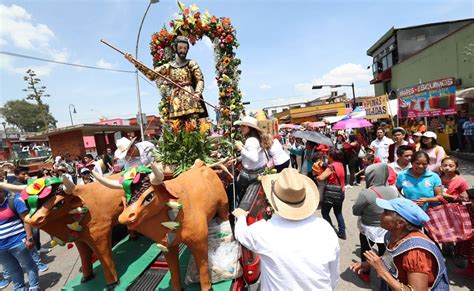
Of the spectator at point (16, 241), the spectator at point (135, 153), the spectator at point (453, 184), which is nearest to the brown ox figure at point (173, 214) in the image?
the spectator at point (135, 153)

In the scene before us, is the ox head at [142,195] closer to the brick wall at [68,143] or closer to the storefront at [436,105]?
the storefront at [436,105]

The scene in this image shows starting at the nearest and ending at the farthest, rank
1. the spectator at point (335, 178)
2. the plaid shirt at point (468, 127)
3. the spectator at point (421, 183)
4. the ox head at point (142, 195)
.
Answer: the ox head at point (142, 195) < the spectator at point (421, 183) < the spectator at point (335, 178) < the plaid shirt at point (468, 127)

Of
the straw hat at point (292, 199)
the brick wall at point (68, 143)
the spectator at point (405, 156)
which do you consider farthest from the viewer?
the brick wall at point (68, 143)

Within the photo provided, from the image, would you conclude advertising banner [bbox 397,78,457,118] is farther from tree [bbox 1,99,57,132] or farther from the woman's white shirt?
tree [bbox 1,99,57,132]

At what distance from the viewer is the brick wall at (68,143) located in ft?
58.8

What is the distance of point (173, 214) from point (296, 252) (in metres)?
1.21

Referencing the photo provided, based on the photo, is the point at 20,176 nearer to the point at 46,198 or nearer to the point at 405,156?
the point at 46,198

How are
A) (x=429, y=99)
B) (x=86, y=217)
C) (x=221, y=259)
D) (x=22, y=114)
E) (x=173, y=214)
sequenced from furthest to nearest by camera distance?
(x=22, y=114) → (x=429, y=99) → (x=221, y=259) → (x=86, y=217) → (x=173, y=214)

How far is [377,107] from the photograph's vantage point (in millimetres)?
11180

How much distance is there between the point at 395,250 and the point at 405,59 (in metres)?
24.3

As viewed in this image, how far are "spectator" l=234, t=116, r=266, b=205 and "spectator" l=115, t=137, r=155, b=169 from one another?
58.5 inches

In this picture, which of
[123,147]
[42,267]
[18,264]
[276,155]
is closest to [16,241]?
[18,264]

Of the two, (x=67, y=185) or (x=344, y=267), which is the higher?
(x=67, y=185)

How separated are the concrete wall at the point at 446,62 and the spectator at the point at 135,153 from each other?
526 inches
